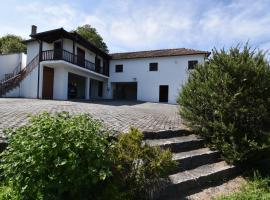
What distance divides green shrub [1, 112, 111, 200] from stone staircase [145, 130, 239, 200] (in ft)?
4.98

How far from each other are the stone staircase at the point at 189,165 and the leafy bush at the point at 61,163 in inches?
44.6

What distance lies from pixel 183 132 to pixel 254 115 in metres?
1.97


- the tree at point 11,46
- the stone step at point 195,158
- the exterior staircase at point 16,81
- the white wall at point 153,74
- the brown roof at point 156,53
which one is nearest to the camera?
the stone step at point 195,158

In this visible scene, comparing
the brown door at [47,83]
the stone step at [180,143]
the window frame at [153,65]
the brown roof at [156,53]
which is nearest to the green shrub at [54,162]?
the stone step at [180,143]

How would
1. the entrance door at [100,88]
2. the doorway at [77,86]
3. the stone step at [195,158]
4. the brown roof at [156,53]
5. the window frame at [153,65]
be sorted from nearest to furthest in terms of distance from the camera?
the stone step at [195,158]
the brown roof at [156,53]
the doorway at [77,86]
the window frame at [153,65]
the entrance door at [100,88]

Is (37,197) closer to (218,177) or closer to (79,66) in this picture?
(218,177)

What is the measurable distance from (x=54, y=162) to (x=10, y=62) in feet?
82.0

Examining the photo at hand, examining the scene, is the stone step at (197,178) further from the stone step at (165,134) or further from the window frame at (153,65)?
the window frame at (153,65)

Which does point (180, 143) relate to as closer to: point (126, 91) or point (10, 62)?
point (10, 62)

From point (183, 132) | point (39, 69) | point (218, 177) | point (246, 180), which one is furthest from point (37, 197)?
point (39, 69)

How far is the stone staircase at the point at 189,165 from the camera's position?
4.46m

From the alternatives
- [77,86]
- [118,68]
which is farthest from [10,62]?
[118,68]

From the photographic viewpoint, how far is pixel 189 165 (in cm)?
538

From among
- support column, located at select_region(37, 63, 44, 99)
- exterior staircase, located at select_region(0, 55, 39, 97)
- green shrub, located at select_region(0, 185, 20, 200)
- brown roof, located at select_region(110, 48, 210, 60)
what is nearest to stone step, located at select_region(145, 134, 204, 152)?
green shrub, located at select_region(0, 185, 20, 200)
